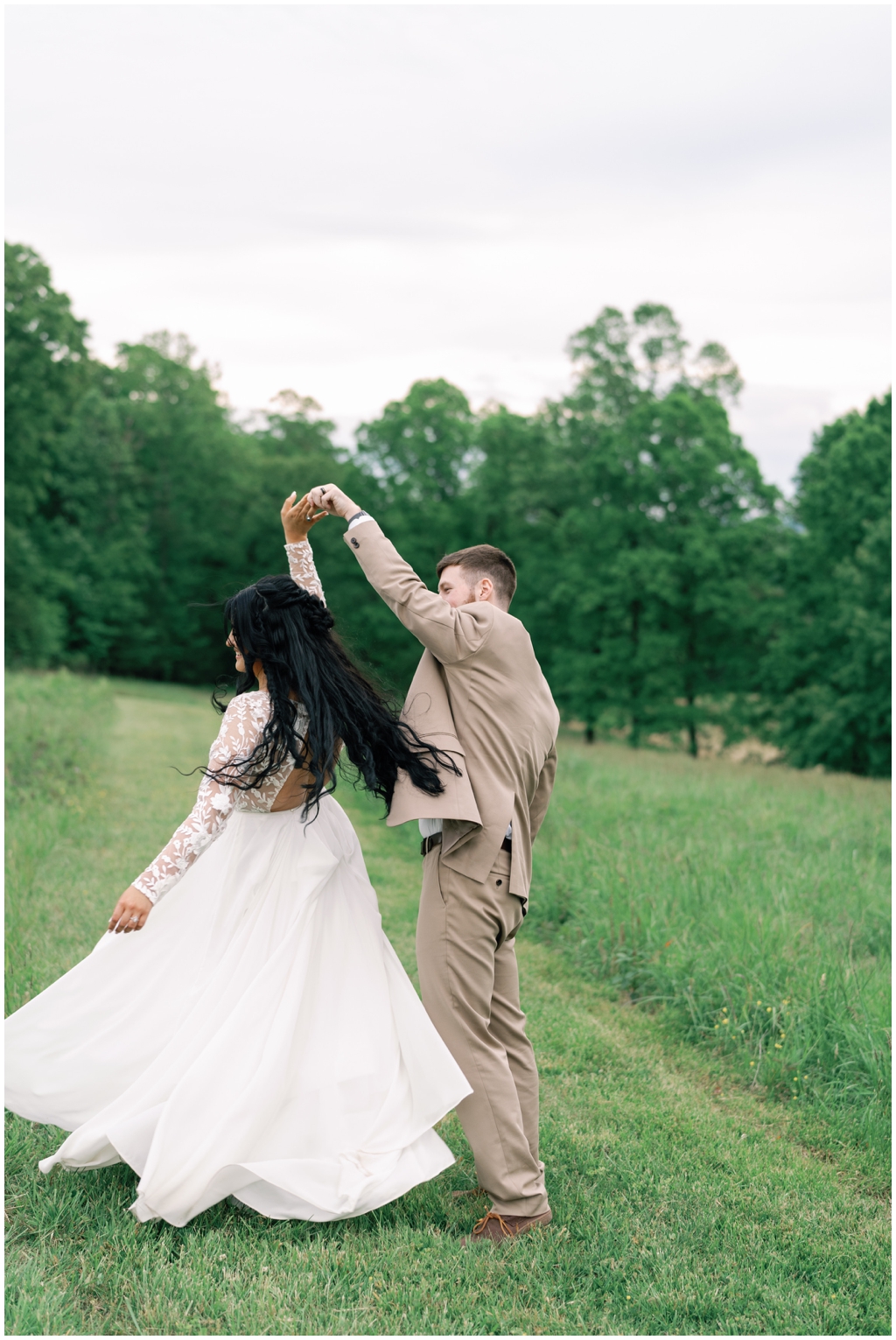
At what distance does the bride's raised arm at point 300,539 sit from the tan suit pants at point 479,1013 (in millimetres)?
1150

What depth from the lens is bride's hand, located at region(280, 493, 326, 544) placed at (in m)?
3.86

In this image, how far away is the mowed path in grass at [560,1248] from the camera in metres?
3.24

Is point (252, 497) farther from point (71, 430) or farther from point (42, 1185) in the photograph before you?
point (42, 1185)

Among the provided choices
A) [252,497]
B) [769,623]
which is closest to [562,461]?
[769,623]

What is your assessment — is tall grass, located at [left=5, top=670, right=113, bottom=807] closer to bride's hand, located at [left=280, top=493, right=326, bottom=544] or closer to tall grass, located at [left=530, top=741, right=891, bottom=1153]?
tall grass, located at [left=530, top=741, right=891, bottom=1153]

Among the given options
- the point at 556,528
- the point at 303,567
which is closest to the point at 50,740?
the point at 303,567

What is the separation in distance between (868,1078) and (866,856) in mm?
4976

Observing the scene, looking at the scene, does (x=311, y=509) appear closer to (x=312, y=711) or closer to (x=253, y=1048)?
(x=312, y=711)

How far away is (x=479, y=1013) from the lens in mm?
3775

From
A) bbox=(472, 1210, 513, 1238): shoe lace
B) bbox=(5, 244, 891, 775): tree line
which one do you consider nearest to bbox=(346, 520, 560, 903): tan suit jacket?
bbox=(472, 1210, 513, 1238): shoe lace

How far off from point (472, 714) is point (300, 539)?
954 millimetres

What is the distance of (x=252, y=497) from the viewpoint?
156 feet

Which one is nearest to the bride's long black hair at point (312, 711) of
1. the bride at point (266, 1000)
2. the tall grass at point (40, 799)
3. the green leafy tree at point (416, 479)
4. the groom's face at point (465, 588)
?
the bride at point (266, 1000)

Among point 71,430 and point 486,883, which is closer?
point 486,883
